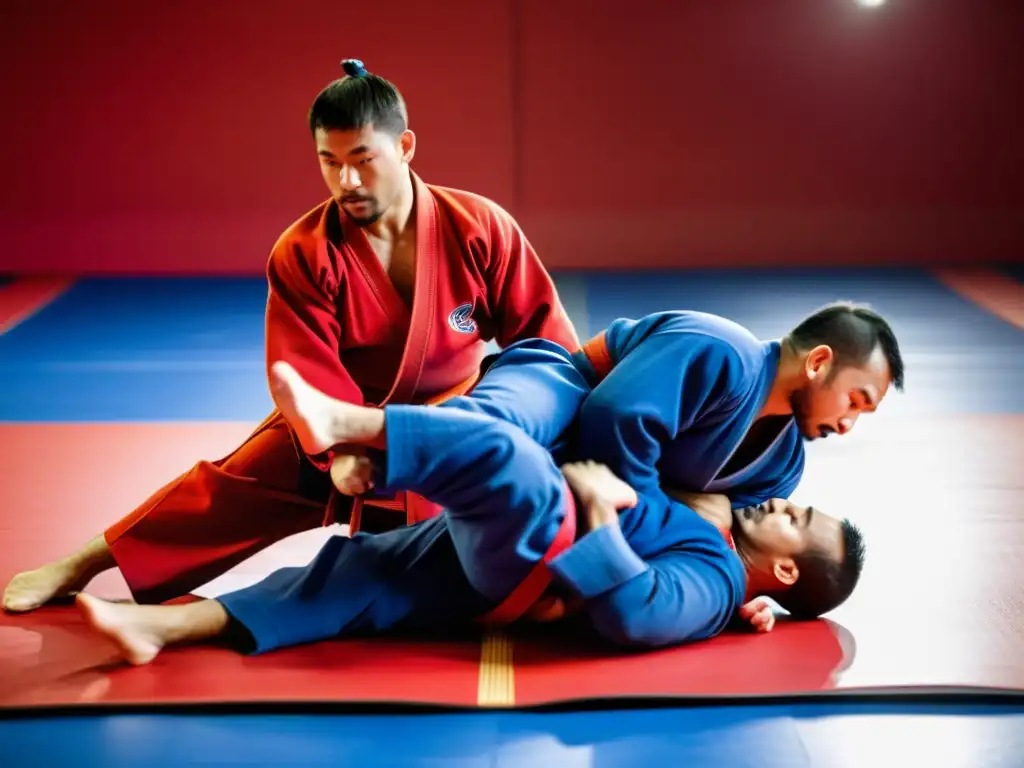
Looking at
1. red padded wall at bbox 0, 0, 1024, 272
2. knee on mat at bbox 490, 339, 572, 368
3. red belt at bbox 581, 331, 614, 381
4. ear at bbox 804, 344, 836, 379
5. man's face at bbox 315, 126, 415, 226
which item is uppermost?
man's face at bbox 315, 126, 415, 226

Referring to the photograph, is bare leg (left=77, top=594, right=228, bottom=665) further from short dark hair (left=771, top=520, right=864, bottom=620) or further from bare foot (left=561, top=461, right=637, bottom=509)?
short dark hair (left=771, top=520, right=864, bottom=620)

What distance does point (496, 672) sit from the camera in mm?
2479

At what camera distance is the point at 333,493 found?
2840 millimetres

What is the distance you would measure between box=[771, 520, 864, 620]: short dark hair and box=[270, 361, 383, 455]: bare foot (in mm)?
1011

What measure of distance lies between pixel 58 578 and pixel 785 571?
1.56 metres

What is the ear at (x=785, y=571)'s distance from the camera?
8.79 feet

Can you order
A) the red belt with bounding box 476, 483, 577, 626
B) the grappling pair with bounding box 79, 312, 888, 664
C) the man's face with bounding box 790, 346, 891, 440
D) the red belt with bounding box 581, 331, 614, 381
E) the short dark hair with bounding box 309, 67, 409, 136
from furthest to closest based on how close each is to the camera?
the red belt with bounding box 581, 331, 614, 381, the short dark hair with bounding box 309, 67, 409, 136, the man's face with bounding box 790, 346, 891, 440, the red belt with bounding box 476, 483, 577, 626, the grappling pair with bounding box 79, 312, 888, 664

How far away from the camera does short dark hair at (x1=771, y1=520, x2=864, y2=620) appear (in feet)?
8.79

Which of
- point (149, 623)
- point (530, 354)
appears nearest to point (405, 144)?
point (530, 354)

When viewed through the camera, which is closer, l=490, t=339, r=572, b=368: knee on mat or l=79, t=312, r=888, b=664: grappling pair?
l=79, t=312, r=888, b=664: grappling pair

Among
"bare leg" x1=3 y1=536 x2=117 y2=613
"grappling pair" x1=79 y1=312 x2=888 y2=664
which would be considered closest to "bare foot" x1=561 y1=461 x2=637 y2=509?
"grappling pair" x1=79 y1=312 x2=888 y2=664

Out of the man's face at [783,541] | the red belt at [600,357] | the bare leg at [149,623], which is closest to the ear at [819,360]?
the man's face at [783,541]

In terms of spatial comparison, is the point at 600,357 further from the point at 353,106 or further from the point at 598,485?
the point at 353,106

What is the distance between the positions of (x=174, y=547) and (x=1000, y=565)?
1.88 metres
